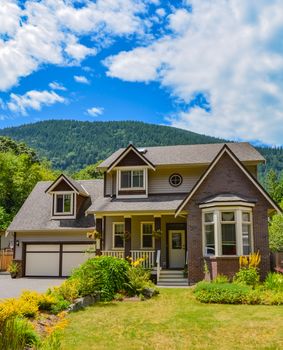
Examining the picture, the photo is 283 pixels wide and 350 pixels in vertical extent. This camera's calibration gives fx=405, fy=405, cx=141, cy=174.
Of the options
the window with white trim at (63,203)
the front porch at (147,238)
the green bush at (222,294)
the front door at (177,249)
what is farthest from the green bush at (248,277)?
the window with white trim at (63,203)

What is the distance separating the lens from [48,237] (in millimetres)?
26016

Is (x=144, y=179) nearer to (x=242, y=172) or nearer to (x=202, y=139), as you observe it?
(x=242, y=172)

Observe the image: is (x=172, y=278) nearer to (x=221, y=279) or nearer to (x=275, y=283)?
(x=221, y=279)

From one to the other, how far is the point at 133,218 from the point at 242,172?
757 centimetres

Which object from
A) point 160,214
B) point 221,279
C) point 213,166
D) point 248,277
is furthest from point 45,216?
point 248,277

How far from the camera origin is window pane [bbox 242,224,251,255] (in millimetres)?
18834

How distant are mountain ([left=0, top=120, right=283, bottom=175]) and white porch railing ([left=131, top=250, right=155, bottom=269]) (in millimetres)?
95591

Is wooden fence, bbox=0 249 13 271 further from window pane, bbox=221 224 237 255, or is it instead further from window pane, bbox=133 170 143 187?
window pane, bbox=221 224 237 255

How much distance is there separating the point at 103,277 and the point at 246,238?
7545mm

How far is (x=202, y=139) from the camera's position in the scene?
121875 mm

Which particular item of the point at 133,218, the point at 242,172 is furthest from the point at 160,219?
the point at 242,172

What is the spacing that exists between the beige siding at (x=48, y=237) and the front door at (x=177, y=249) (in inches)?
219

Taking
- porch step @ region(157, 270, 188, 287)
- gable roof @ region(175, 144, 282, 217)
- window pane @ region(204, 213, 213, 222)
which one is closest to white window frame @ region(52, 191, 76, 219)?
porch step @ region(157, 270, 188, 287)

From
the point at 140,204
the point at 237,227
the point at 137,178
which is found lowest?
the point at 237,227
